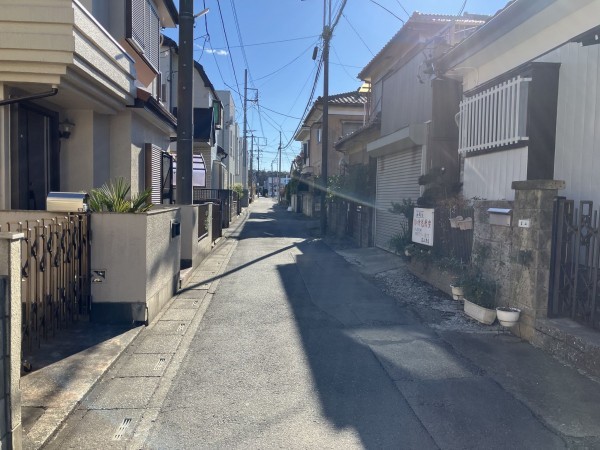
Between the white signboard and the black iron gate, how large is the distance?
319 centimetres

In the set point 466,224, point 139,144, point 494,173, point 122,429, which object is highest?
point 139,144

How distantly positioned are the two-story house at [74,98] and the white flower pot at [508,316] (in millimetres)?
6133

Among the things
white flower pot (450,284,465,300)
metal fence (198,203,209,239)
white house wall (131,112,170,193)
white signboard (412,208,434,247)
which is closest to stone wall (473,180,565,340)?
white flower pot (450,284,465,300)

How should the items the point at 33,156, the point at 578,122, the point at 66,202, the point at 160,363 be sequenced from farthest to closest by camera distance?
the point at 33,156, the point at 578,122, the point at 66,202, the point at 160,363

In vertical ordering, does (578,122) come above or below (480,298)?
above

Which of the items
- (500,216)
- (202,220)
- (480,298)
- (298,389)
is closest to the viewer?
(298,389)

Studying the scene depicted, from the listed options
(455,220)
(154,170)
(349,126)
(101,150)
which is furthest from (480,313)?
(349,126)

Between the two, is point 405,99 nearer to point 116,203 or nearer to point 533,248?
point 533,248

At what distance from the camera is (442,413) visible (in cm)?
390

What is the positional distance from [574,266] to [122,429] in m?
4.78

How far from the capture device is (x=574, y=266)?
17.7ft

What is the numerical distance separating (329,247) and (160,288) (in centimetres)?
934

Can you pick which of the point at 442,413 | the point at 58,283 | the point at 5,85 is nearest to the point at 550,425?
the point at 442,413

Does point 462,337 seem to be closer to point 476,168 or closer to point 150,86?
point 476,168
